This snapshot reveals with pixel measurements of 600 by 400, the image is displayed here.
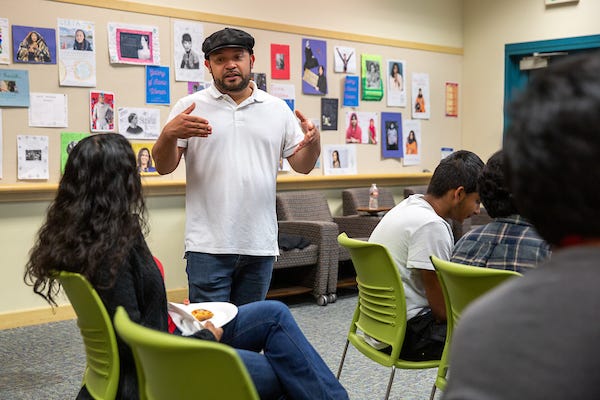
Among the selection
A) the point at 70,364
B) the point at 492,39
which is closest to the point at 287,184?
the point at 70,364

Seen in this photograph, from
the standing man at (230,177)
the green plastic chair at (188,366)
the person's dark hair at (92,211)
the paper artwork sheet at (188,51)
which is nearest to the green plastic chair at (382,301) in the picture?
the standing man at (230,177)

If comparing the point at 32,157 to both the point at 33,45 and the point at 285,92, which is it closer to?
the point at 33,45

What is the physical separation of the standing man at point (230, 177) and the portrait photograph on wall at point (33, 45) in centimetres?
223

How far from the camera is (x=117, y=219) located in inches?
78.6

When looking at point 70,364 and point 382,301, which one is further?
point 70,364

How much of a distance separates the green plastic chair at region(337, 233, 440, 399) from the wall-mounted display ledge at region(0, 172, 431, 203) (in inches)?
76.0

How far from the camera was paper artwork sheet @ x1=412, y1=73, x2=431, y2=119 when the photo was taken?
275 inches

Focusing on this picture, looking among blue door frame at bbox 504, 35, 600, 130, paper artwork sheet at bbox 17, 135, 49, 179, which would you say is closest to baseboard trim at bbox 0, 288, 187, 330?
paper artwork sheet at bbox 17, 135, 49, 179

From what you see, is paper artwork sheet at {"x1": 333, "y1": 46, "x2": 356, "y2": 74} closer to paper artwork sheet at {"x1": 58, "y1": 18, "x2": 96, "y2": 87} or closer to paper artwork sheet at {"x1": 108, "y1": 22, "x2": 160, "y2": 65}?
paper artwork sheet at {"x1": 108, "y1": 22, "x2": 160, "y2": 65}

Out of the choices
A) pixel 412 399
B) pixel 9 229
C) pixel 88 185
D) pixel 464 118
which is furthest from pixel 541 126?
pixel 464 118

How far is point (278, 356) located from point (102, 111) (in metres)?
3.35

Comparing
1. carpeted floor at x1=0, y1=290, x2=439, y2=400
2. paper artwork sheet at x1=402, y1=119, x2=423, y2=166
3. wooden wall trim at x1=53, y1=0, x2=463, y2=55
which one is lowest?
carpeted floor at x1=0, y1=290, x2=439, y2=400

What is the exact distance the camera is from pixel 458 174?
8.98 ft

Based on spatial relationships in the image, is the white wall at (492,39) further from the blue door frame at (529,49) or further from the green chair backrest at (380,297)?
the green chair backrest at (380,297)
